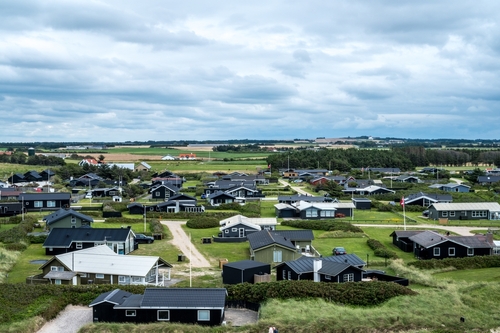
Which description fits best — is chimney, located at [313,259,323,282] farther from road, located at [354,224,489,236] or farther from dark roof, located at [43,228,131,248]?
road, located at [354,224,489,236]

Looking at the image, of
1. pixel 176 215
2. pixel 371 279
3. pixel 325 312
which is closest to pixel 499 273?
pixel 371 279

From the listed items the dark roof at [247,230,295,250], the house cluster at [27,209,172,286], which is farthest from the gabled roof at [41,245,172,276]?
the dark roof at [247,230,295,250]

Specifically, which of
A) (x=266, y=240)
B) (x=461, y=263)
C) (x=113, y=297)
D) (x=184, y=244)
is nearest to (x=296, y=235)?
(x=266, y=240)

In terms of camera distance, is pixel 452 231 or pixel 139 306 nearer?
pixel 139 306

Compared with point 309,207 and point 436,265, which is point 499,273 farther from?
point 309,207

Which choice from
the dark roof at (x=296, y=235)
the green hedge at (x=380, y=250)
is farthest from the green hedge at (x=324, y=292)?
the dark roof at (x=296, y=235)

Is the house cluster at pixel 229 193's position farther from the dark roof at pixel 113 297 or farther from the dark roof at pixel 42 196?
the dark roof at pixel 113 297
